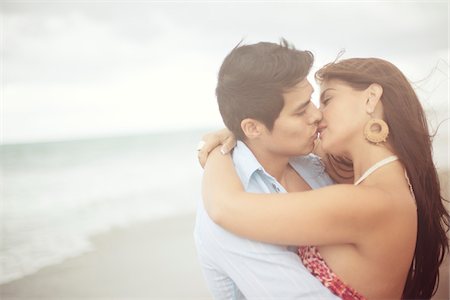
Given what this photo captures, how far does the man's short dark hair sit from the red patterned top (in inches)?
14.1

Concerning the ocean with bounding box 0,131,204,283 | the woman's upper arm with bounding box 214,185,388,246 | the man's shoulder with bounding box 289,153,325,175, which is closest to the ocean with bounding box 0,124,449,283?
the ocean with bounding box 0,131,204,283

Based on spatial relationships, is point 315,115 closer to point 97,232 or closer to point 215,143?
point 215,143

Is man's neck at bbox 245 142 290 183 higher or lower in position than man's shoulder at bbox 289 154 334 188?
higher

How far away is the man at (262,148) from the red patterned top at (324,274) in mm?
22

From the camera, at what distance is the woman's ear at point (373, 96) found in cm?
119

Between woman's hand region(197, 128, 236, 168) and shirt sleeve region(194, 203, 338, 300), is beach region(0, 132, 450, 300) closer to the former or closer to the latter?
woman's hand region(197, 128, 236, 168)

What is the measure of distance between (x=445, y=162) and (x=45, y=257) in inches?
67.0

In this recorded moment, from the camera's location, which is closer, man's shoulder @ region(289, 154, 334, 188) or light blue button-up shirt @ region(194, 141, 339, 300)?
light blue button-up shirt @ region(194, 141, 339, 300)

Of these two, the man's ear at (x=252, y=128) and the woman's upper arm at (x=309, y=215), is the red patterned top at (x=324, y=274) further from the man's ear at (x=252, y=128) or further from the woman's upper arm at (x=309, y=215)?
the man's ear at (x=252, y=128)

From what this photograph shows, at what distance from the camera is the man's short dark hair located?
125 cm

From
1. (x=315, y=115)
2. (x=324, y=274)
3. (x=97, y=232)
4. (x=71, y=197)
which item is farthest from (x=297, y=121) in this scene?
(x=71, y=197)

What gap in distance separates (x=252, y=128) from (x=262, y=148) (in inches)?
2.8

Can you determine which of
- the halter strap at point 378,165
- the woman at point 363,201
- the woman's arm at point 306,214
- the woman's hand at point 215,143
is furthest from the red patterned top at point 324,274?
the woman's hand at point 215,143

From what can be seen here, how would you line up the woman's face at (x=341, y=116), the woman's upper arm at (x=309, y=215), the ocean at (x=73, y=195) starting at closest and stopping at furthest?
the woman's upper arm at (x=309, y=215) < the woman's face at (x=341, y=116) < the ocean at (x=73, y=195)
